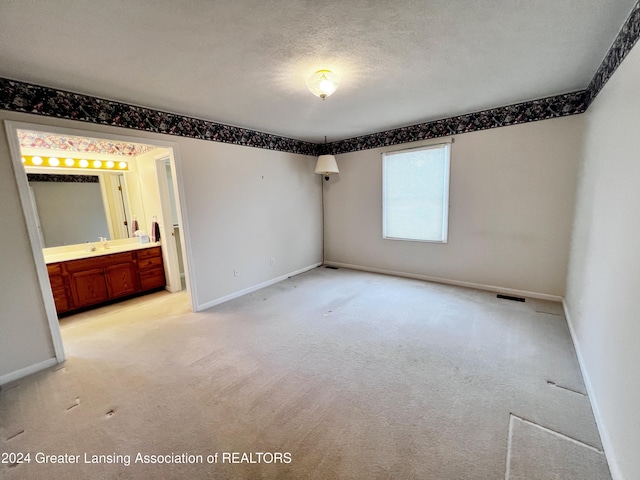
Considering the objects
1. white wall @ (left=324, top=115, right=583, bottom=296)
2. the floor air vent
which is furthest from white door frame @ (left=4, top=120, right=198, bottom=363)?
the floor air vent

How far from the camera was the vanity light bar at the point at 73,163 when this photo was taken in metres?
3.50

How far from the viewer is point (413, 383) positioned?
2.07 meters

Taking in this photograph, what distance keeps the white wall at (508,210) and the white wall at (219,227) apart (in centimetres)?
163

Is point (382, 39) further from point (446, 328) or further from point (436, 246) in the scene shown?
point (436, 246)

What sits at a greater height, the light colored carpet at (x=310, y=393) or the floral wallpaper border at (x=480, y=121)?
the floral wallpaper border at (x=480, y=121)

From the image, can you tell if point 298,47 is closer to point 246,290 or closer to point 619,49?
point 619,49

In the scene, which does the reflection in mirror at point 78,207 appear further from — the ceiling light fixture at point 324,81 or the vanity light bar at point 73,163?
the ceiling light fixture at point 324,81

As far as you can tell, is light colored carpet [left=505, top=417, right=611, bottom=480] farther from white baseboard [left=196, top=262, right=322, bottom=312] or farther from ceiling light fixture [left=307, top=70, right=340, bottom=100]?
white baseboard [left=196, top=262, right=322, bottom=312]

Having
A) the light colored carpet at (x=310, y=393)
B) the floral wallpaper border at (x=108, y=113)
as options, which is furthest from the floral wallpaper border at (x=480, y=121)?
the light colored carpet at (x=310, y=393)

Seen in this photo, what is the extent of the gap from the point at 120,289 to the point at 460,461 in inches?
180

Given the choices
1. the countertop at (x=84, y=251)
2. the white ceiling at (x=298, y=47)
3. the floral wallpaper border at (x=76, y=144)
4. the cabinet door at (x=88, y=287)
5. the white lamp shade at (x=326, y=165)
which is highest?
the white ceiling at (x=298, y=47)

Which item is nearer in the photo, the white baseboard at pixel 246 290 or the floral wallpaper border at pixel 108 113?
the floral wallpaper border at pixel 108 113

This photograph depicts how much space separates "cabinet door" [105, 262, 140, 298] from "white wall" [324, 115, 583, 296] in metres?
4.31

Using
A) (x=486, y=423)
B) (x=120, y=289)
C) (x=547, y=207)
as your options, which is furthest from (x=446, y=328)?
(x=120, y=289)
